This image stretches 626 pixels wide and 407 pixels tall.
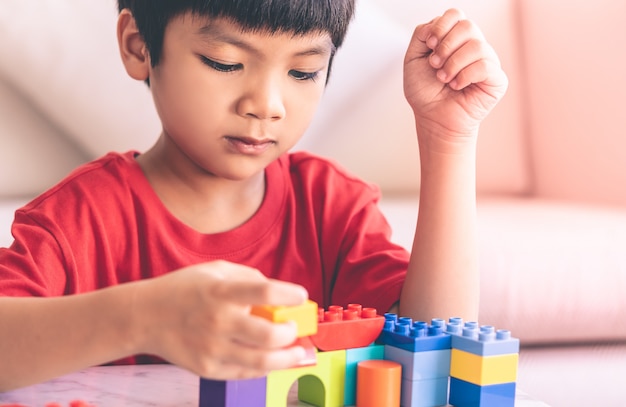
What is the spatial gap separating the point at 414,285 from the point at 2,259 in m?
0.46

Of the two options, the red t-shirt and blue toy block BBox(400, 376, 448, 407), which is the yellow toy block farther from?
the red t-shirt

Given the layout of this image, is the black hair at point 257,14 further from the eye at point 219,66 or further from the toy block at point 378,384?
the toy block at point 378,384

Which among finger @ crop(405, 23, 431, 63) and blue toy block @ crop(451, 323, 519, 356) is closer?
blue toy block @ crop(451, 323, 519, 356)

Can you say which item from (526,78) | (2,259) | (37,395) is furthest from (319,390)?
(526,78)

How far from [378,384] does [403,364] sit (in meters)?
0.04

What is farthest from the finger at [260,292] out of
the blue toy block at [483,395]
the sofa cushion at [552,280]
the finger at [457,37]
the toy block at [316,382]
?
the sofa cushion at [552,280]

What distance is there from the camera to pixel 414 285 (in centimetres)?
104

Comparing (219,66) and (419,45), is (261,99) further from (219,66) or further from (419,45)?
(419,45)

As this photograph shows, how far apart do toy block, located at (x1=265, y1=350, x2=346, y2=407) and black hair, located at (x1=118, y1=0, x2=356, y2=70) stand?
1.21 ft

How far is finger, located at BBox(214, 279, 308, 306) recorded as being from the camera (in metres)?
0.60

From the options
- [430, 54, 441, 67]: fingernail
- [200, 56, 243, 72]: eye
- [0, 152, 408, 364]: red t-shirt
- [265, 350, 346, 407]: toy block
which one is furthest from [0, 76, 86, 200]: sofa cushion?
[265, 350, 346, 407]: toy block

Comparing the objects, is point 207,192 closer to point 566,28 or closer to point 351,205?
point 351,205

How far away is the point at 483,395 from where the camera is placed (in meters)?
0.77

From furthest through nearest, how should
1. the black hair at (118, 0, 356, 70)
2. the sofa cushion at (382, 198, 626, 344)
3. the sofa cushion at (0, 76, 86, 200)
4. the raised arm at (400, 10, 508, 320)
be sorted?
the sofa cushion at (0, 76, 86, 200) < the sofa cushion at (382, 198, 626, 344) < the raised arm at (400, 10, 508, 320) < the black hair at (118, 0, 356, 70)
